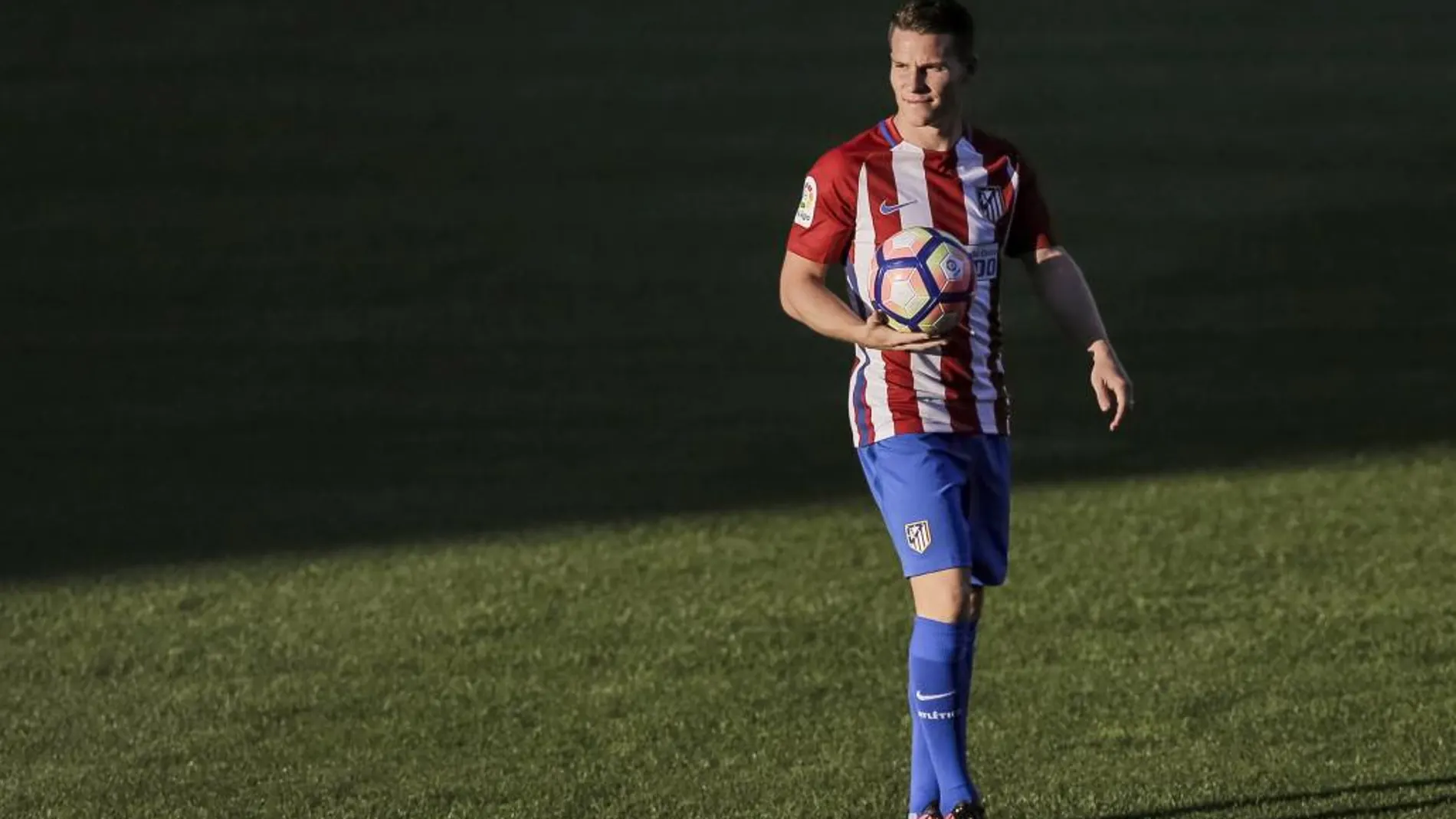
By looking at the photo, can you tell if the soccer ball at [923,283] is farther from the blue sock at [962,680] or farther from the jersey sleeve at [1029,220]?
the blue sock at [962,680]

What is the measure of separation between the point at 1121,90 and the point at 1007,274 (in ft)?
10.5

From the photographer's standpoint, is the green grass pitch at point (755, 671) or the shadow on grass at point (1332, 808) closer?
the shadow on grass at point (1332, 808)

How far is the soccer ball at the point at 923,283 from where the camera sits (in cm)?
550

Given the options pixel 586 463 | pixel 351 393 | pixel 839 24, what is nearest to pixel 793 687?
pixel 586 463

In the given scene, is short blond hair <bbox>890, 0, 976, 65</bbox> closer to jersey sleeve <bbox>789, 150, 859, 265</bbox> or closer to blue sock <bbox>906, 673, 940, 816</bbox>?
jersey sleeve <bbox>789, 150, 859, 265</bbox>

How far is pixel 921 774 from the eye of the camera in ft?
19.3

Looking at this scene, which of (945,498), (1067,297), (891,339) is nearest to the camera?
(891,339)

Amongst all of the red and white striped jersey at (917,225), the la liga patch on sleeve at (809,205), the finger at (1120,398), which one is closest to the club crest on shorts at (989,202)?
the red and white striped jersey at (917,225)

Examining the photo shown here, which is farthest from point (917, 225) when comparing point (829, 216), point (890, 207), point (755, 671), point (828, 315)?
point (755, 671)

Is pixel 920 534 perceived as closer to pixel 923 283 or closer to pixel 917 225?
pixel 923 283

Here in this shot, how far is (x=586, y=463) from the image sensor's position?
12.0m

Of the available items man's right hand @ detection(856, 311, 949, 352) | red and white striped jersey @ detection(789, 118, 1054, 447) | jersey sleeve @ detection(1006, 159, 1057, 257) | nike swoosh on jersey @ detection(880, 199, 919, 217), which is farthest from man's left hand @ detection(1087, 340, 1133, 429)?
nike swoosh on jersey @ detection(880, 199, 919, 217)

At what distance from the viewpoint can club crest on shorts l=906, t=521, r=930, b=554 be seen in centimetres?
570

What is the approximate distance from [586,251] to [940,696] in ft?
32.3
